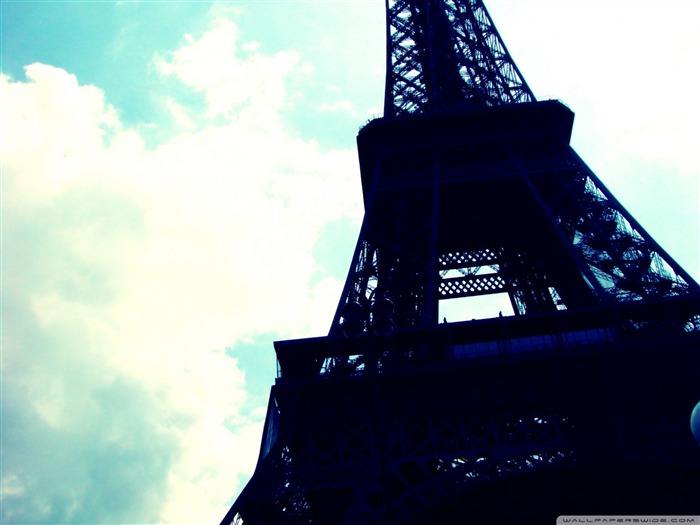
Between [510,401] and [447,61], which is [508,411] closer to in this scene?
[510,401]

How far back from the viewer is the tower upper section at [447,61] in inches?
1594

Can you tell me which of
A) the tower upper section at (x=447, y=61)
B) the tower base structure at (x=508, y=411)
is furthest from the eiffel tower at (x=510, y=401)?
the tower upper section at (x=447, y=61)

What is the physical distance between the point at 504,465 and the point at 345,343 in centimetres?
685

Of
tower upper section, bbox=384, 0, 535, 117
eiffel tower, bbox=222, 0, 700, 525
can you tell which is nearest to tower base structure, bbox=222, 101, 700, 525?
eiffel tower, bbox=222, 0, 700, 525

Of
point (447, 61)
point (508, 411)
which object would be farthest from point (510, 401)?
point (447, 61)

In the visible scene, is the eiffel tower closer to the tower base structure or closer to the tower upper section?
the tower base structure

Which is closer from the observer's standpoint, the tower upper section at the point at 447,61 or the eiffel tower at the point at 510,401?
the eiffel tower at the point at 510,401

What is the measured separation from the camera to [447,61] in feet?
146

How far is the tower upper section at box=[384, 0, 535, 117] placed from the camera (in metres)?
40.5

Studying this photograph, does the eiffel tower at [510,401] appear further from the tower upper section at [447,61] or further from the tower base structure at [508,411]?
the tower upper section at [447,61]

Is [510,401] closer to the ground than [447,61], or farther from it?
closer to the ground

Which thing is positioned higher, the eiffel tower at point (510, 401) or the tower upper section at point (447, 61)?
the tower upper section at point (447, 61)

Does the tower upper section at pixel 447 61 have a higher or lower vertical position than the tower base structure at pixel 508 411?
higher

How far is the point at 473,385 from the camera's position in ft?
81.8
